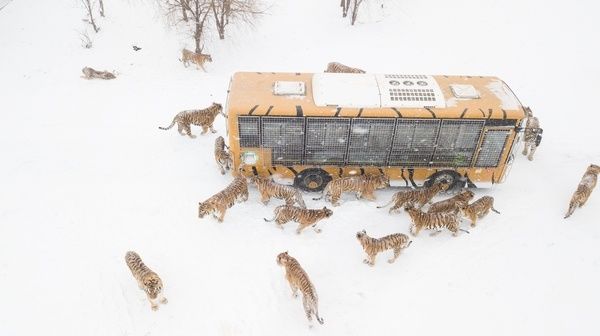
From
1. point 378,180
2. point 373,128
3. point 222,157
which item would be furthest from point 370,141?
point 222,157

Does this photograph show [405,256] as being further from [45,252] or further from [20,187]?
[20,187]

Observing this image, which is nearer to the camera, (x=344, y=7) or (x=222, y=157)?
(x=222, y=157)

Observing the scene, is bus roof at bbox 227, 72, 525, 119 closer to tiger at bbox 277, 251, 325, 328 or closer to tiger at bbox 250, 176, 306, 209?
tiger at bbox 250, 176, 306, 209

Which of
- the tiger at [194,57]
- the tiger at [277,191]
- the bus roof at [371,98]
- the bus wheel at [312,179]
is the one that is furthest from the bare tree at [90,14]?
the bus wheel at [312,179]

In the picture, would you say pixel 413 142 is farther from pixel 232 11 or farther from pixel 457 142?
pixel 232 11

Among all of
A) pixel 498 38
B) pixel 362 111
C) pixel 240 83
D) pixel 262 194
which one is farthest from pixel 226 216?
pixel 498 38
